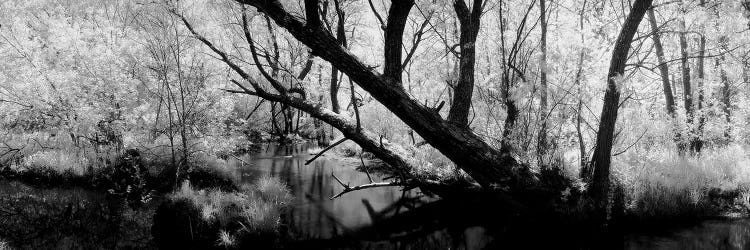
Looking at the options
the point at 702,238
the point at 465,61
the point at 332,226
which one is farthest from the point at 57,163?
the point at 702,238

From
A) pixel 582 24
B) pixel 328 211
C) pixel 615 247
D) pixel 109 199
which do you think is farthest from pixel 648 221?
pixel 109 199

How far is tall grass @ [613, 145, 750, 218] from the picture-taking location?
6.30m

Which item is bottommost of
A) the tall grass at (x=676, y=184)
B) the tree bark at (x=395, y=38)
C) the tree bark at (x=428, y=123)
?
the tall grass at (x=676, y=184)

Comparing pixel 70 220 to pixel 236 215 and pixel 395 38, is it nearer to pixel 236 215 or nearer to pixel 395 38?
pixel 236 215

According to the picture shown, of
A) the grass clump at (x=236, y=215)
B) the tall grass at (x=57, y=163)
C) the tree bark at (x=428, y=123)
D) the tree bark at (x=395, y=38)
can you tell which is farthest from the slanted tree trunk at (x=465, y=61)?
the tall grass at (x=57, y=163)

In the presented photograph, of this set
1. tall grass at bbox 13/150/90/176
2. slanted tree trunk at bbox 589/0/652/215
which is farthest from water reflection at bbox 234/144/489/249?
tall grass at bbox 13/150/90/176

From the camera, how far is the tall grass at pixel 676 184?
6297 mm

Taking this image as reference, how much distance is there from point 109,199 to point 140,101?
3121mm

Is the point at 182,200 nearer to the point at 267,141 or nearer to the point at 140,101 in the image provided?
the point at 140,101

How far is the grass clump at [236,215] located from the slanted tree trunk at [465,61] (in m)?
3.06

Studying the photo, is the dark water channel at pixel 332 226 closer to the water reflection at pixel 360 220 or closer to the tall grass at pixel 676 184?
the water reflection at pixel 360 220

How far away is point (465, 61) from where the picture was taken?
6.53 m

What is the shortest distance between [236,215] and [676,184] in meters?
6.76

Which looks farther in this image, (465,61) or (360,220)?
(360,220)
